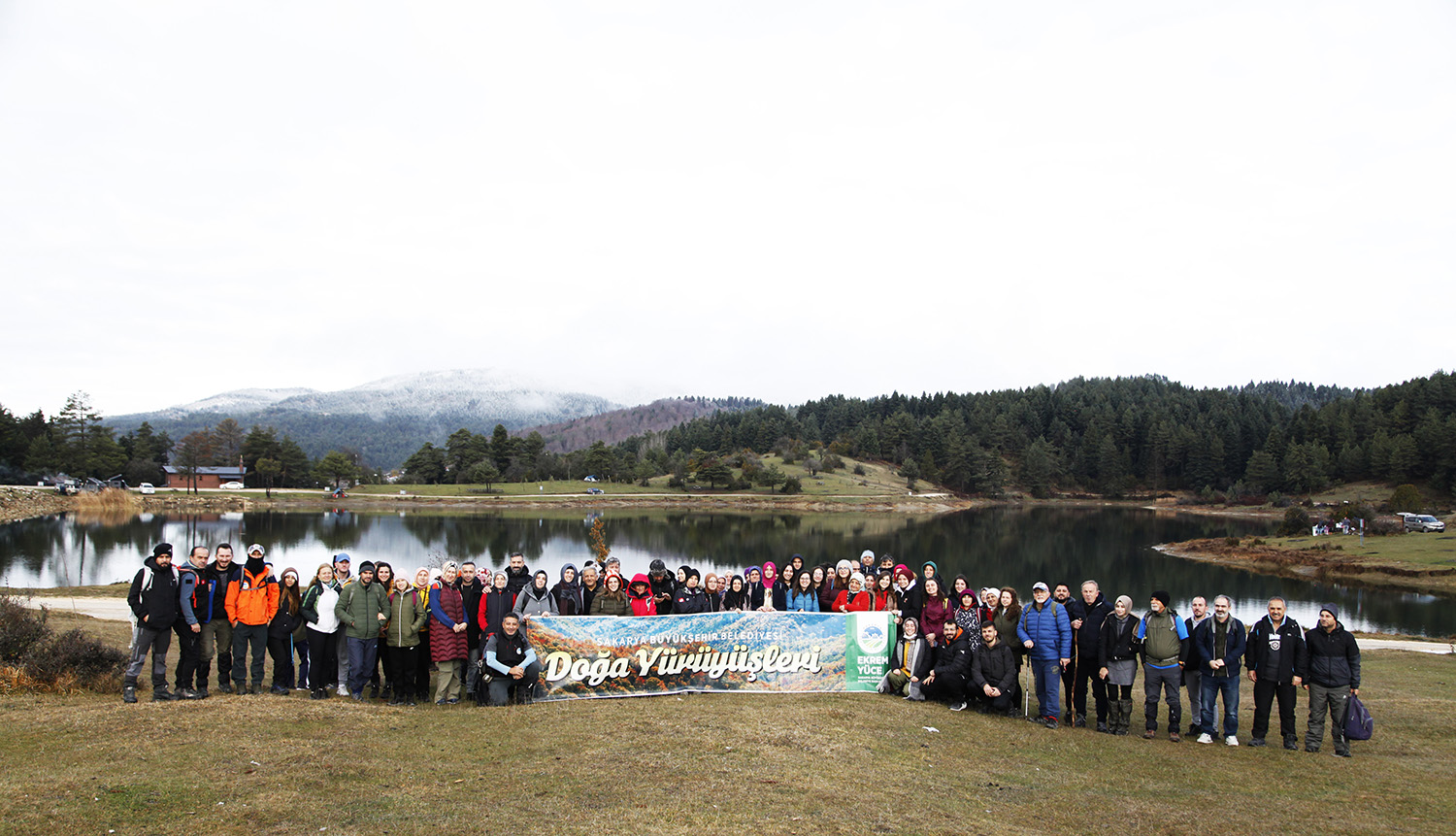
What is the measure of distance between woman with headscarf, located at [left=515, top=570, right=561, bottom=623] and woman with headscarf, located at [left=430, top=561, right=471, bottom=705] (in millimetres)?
809

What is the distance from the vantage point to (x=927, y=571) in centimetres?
1188

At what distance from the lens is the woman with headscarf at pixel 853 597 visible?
475 inches

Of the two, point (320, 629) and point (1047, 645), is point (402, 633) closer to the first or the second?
point (320, 629)

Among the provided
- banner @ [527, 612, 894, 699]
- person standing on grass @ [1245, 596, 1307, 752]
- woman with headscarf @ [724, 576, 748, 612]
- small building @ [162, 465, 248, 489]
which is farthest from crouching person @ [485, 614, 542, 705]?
small building @ [162, 465, 248, 489]

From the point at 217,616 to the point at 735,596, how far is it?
7508 mm

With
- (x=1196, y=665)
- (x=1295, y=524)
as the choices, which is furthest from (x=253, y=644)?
(x=1295, y=524)

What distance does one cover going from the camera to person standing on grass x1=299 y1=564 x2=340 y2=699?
35.2 ft

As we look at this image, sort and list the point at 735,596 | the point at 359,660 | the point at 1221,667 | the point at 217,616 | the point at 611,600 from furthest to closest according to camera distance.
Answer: the point at 735,596
the point at 611,600
the point at 359,660
the point at 217,616
the point at 1221,667

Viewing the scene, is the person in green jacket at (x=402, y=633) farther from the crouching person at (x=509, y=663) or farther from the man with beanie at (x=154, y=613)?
the man with beanie at (x=154, y=613)

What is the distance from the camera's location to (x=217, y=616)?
10.3 metres

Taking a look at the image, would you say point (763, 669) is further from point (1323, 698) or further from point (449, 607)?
point (1323, 698)

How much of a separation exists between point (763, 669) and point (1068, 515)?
99.5 meters

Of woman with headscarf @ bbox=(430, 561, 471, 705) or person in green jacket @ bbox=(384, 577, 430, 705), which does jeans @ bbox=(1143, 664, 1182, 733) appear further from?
person in green jacket @ bbox=(384, 577, 430, 705)

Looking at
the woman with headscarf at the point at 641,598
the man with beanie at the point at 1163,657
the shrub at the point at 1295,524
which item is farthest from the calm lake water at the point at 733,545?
the woman with headscarf at the point at 641,598
